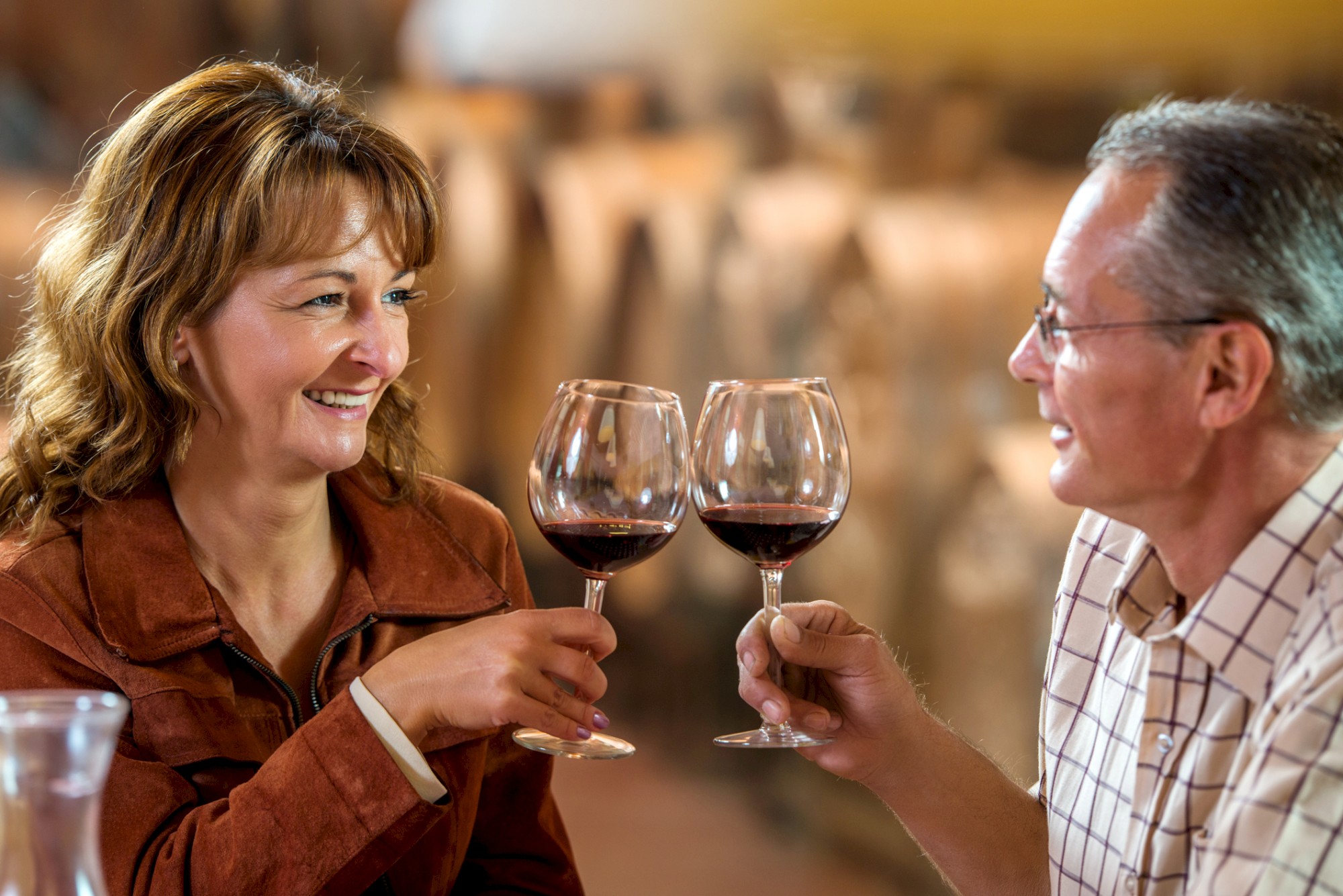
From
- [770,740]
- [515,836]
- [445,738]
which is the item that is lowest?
[515,836]

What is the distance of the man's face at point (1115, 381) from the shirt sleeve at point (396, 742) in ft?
2.22

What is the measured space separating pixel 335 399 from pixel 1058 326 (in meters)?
0.85

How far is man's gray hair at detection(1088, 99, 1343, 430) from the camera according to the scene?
113cm

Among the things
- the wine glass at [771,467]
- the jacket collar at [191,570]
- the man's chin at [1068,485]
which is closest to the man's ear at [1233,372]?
the man's chin at [1068,485]

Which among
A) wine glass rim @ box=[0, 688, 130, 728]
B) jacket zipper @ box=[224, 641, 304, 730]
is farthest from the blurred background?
wine glass rim @ box=[0, 688, 130, 728]

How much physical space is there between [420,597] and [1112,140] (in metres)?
0.96

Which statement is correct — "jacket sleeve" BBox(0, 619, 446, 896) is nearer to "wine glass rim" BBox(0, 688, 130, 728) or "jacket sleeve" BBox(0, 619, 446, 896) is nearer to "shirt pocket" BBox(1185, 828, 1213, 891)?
"wine glass rim" BBox(0, 688, 130, 728)

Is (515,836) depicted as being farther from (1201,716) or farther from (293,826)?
(1201,716)

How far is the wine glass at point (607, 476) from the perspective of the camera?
122cm

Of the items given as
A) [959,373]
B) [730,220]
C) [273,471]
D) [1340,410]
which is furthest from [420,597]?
[730,220]

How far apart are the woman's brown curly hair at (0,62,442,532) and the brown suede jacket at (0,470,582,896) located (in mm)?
78

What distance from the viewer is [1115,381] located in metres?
1.20

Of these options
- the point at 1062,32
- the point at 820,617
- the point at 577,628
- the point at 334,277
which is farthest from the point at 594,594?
the point at 1062,32

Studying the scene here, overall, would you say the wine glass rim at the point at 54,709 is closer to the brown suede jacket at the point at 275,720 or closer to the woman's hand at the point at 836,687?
the brown suede jacket at the point at 275,720
